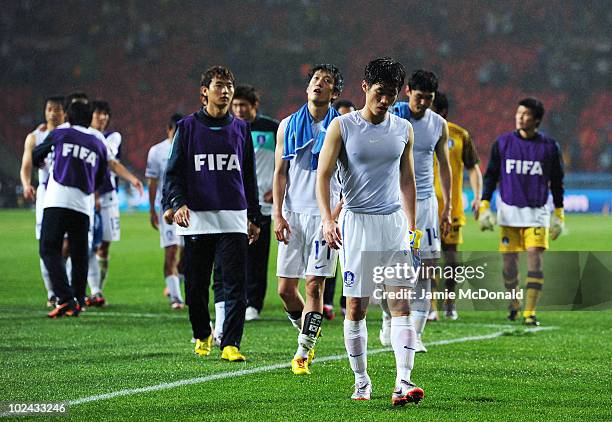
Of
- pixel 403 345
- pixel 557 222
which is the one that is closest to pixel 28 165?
pixel 557 222

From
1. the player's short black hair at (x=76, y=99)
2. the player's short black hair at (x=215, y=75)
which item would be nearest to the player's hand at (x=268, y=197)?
the player's short black hair at (x=76, y=99)

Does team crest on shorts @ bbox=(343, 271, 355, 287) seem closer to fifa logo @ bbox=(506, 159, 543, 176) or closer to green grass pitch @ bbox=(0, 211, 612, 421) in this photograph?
green grass pitch @ bbox=(0, 211, 612, 421)

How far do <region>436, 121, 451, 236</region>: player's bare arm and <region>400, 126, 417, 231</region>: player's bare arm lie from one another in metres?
2.19

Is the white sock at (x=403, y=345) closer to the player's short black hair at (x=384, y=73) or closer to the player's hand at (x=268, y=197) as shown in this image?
the player's short black hair at (x=384, y=73)

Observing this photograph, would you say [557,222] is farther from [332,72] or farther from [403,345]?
[403,345]

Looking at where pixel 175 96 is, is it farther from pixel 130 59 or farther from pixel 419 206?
pixel 419 206

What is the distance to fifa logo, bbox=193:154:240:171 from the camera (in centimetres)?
765

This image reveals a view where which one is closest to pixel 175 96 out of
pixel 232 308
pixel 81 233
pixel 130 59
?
pixel 130 59

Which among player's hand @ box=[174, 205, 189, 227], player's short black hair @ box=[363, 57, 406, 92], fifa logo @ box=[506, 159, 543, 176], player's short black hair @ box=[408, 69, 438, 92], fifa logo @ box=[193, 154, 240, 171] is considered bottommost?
player's hand @ box=[174, 205, 189, 227]

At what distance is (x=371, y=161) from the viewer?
6.04 m

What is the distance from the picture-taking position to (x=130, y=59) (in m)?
46.7

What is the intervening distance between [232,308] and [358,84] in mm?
37817

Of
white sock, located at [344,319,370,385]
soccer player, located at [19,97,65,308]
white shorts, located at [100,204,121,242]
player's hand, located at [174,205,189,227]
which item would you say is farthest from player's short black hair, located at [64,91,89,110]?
white sock, located at [344,319,370,385]

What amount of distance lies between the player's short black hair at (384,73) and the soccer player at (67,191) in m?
5.31
